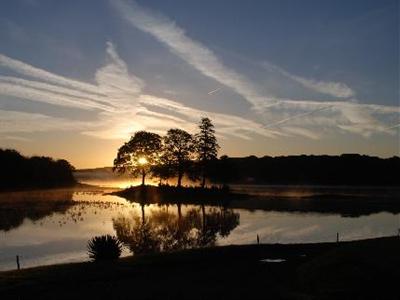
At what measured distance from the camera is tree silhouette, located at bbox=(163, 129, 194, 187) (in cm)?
11100

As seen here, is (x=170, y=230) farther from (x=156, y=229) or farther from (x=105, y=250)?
(x=105, y=250)

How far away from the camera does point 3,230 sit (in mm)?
44281

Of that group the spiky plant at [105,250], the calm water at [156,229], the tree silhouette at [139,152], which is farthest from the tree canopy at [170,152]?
the spiky plant at [105,250]

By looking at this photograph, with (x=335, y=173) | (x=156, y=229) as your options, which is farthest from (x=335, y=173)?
(x=156, y=229)

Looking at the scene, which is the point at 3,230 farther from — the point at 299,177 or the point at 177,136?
the point at 299,177

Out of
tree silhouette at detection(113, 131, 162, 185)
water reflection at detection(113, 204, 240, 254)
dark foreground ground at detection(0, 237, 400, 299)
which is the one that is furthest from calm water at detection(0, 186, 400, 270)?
tree silhouette at detection(113, 131, 162, 185)

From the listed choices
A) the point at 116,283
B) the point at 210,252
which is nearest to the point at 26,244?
the point at 210,252

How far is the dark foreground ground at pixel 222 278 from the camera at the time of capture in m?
18.1

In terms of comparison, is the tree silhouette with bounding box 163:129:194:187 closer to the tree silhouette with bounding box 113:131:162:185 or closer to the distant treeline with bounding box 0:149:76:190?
the tree silhouette with bounding box 113:131:162:185

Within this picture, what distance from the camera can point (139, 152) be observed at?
111 m

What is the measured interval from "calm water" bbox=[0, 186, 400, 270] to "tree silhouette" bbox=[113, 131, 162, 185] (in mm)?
46675

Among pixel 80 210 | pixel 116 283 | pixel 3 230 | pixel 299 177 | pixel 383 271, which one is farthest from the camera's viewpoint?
pixel 299 177

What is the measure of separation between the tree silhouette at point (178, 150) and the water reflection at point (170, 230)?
51491 mm

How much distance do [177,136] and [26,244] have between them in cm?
7560
